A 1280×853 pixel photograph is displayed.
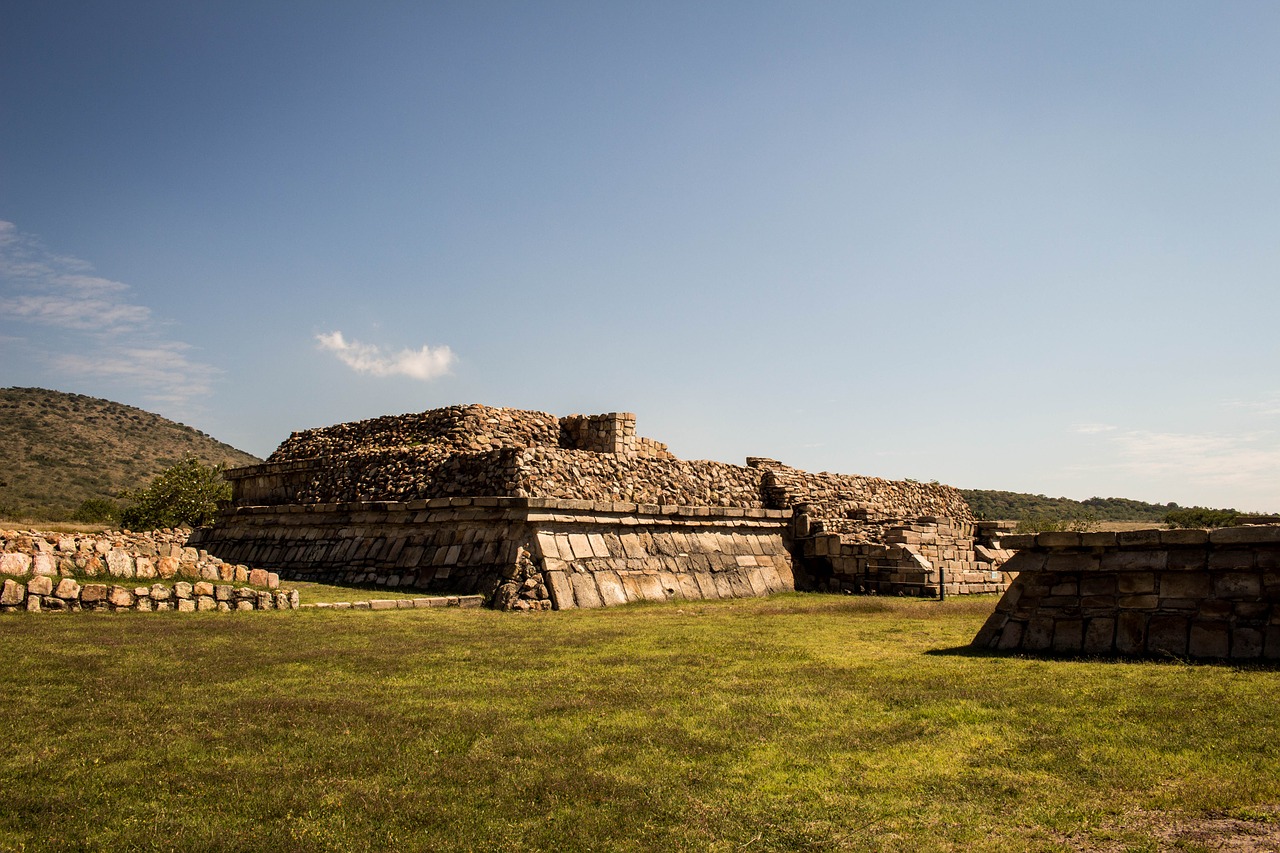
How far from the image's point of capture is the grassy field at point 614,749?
3.75m

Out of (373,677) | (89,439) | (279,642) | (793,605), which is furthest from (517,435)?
(89,439)

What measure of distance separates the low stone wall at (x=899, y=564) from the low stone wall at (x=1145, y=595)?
926cm

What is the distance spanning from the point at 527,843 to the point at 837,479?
63.2 ft

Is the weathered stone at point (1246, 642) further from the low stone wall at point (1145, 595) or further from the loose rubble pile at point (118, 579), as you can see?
the loose rubble pile at point (118, 579)

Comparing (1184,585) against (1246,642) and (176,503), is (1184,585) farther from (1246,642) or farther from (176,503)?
(176,503)

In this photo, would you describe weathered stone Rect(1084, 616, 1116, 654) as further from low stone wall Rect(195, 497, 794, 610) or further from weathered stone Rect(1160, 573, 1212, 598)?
low stone wall Rect(195, 497, 794, 610)

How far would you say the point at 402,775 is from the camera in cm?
443

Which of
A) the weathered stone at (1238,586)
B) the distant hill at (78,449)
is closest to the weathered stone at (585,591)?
the weathered stone at (1238,586)

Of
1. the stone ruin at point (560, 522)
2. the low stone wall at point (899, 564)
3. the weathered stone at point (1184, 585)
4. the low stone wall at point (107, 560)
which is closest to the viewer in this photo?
the weathered stone at point (1184, 585)

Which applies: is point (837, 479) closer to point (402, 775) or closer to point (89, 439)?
point (402, 775)

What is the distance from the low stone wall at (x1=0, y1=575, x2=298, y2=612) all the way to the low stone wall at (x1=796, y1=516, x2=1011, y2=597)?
433 inches

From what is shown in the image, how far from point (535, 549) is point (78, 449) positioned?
57.0 metres

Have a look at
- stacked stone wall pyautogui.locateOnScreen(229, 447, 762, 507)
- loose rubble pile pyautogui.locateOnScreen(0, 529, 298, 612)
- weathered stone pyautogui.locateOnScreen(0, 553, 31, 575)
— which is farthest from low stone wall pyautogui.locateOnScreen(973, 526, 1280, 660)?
weathered stone pyautogui.locateOnScreen(0, 553, 31, 575)

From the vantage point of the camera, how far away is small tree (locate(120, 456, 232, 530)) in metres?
33.4
